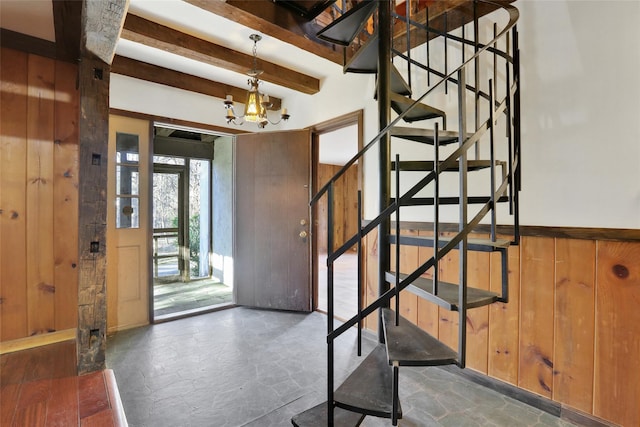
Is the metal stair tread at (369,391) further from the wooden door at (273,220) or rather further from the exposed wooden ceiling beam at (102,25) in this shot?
the exposed wooden ceiling beam at (102,25)

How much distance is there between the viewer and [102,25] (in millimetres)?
1476

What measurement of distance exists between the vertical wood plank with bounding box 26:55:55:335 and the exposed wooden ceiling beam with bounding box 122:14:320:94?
2.18ft

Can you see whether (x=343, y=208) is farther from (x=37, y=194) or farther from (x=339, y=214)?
(x=37, y=194)

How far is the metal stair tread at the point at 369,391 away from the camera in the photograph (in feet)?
4.50

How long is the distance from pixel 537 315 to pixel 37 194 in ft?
11.6

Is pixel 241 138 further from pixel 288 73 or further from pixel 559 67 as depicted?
pixel 559 67

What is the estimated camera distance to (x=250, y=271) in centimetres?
369

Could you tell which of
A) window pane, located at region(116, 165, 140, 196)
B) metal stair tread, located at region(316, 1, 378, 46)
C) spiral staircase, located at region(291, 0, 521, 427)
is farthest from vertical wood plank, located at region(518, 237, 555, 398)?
window pane, located at region(116, 165, 140, 196)

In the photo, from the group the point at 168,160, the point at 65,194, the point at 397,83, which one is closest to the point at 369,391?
the point at 397,83

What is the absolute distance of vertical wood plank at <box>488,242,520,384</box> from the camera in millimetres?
1929

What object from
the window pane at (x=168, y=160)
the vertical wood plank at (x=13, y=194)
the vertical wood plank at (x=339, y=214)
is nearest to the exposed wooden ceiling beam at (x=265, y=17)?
the vertical wood plank at (x=13, y=194)

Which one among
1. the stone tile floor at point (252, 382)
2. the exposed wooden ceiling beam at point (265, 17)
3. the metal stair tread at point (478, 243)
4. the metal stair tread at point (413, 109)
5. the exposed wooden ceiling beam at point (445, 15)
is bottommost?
the stone tile floor at point (252, 382)

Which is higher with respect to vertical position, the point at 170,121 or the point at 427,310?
the point at 170,121

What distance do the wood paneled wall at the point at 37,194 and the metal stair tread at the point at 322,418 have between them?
6.37 ft
